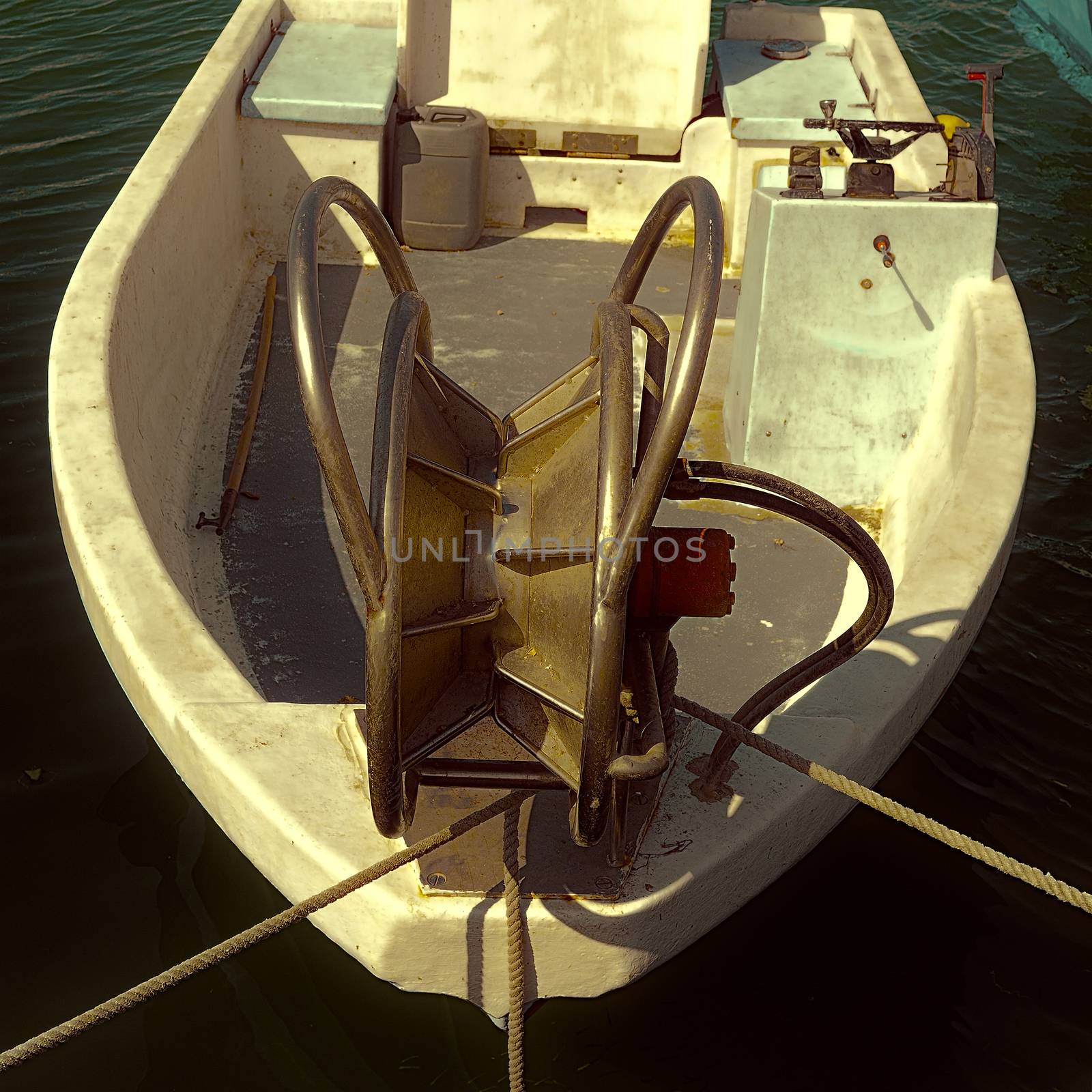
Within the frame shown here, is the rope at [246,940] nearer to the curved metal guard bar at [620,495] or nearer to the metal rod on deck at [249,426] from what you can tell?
the curved metal guard bar at [620,495]

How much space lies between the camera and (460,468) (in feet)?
9.04

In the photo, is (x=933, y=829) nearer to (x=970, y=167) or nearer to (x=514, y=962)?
(x=514, y=962)

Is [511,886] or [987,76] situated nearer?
[511,886]

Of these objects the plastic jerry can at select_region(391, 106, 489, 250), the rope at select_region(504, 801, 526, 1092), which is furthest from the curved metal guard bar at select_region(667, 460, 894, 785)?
the plastic jerry can at select_region(391, 106, 489, 250)

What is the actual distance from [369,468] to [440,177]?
1885 millimetres

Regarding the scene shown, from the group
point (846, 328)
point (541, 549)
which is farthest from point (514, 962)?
point (846, 328)

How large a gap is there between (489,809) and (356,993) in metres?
1.32

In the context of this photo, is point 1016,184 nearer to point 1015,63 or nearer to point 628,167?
point 1015,63

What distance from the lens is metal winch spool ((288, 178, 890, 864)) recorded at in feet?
6.94

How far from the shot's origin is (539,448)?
2682mm

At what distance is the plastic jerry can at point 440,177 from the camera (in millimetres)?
6168

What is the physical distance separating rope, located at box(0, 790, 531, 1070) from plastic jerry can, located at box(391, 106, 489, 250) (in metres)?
4.19

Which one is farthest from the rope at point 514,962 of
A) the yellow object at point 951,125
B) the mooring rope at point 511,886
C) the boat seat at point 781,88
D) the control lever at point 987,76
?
the boat seat at point 781,88

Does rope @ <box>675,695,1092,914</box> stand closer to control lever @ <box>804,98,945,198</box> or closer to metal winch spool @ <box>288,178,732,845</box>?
metal winch spool @ <box>288,178,732,845</box>
